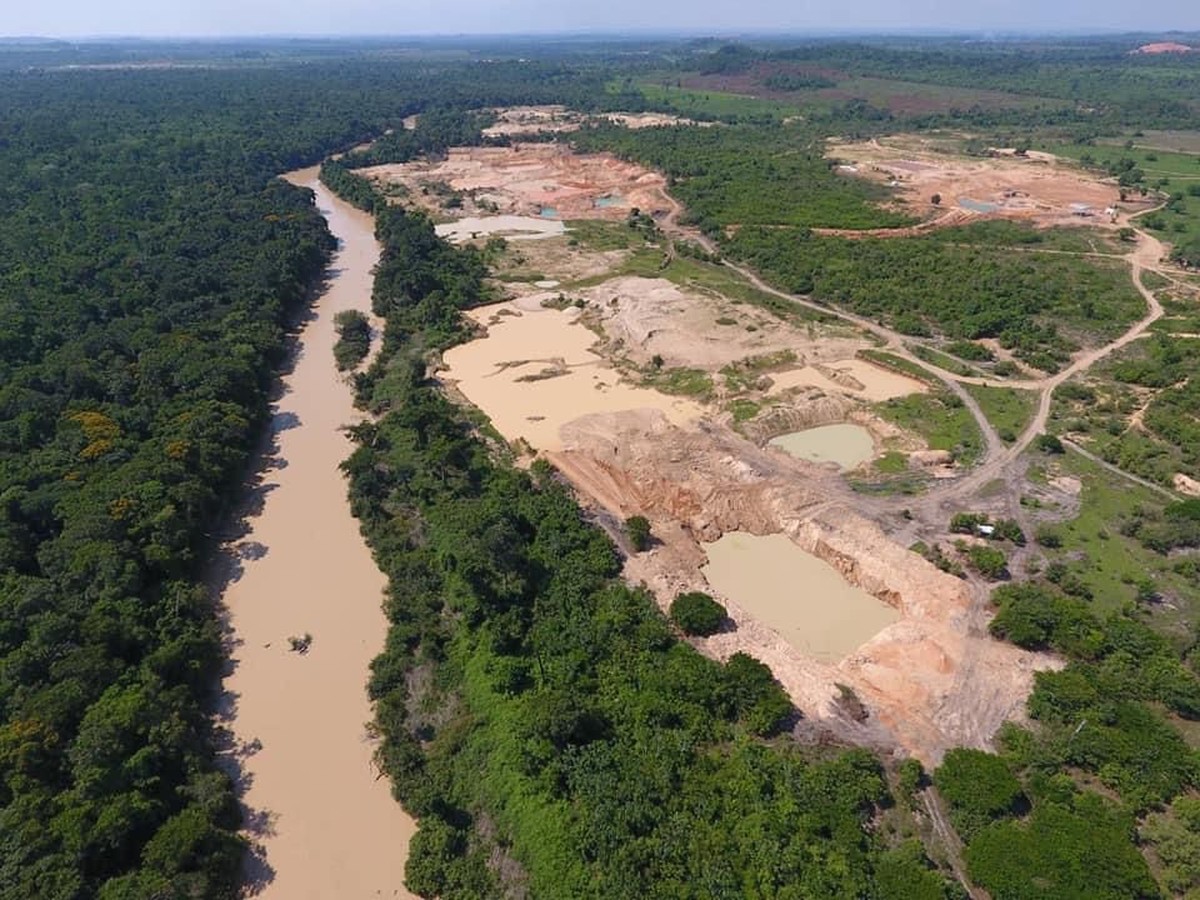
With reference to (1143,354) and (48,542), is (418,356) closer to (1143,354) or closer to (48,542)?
(48,542)

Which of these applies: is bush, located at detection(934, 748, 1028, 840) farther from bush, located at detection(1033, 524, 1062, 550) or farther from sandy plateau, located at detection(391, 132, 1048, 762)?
bush, located at detection(1033, 524, 1062, 550)

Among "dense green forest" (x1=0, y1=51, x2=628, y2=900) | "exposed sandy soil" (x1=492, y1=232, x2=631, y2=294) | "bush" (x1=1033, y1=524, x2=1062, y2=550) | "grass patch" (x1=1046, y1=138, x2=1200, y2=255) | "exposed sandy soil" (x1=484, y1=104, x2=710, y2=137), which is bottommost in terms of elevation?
"grass patch" (x1=1046, y1=138, x2=1200, y2=255)

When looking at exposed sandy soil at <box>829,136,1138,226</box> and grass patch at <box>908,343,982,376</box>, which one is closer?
grass patch at <box>908,343,982,376</box>

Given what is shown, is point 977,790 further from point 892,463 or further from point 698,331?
point 698,331

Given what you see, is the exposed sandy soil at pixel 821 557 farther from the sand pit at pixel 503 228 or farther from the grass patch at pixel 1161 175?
the grass patch at pixel 1161 175

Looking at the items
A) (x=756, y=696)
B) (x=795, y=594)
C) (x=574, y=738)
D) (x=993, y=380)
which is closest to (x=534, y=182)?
(x=993, y=380)

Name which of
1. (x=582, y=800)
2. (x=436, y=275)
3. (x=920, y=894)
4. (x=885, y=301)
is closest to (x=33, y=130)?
(x=436, y=275)

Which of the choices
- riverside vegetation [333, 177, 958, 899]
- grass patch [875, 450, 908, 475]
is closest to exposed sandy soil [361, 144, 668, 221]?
grass patch [875, 450, 908, 475]
